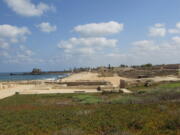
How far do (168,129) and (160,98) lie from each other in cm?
734

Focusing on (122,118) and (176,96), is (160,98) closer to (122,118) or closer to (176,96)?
(176,96)

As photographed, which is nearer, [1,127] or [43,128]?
[43,128]

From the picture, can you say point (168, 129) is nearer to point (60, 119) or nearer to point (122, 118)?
point (122, 118)

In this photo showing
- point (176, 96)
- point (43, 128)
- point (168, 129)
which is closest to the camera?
point (168, 129)

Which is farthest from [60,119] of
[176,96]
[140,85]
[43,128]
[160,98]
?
[140,85]

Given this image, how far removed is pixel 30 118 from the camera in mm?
9164

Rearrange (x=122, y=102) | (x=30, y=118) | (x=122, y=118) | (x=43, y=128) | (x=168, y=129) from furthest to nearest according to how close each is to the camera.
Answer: (x=122, y=102), (x=30, y=118), (x=122, y=118), (x=43, y=128), (x=168, y=129)

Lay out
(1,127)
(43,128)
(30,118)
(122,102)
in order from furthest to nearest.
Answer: (122,102)
(30,118)
(1,127)
(43,128)

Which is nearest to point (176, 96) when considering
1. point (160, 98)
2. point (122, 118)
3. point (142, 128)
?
point (160, 98)

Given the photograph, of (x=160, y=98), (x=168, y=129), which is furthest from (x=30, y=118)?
(x=160, y=98)

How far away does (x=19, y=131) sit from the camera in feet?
23.6

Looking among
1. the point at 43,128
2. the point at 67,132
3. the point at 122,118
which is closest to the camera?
the point at 67,132

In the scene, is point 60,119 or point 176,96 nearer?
point 60,119

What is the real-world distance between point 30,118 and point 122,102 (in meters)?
5.93
